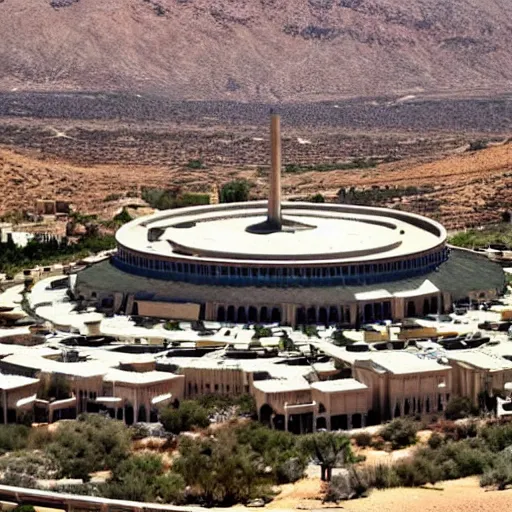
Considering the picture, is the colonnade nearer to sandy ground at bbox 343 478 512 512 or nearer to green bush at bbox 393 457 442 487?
green bush at bbox 393 457 442 487

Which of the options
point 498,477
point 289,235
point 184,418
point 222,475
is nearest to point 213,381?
point 184,418

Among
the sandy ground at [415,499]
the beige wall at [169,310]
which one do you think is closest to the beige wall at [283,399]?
the sandy ground at [415,499]

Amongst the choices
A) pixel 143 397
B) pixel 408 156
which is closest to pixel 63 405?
pixel 143 397

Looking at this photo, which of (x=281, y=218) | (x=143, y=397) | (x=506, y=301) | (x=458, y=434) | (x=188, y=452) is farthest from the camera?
(x=281, y=218)

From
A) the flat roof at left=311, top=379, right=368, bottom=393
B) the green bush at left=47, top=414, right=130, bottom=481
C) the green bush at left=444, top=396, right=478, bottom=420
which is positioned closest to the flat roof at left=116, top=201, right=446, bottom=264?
the flat roof at left=311, top=379, right=368, bottom=393

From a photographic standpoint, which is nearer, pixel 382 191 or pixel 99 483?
pixel 99 483

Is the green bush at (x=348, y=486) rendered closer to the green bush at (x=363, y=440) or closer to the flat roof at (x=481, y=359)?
the green bush at (x=363, y=440)

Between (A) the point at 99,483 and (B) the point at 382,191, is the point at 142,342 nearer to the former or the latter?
(A) the point at 99,483
